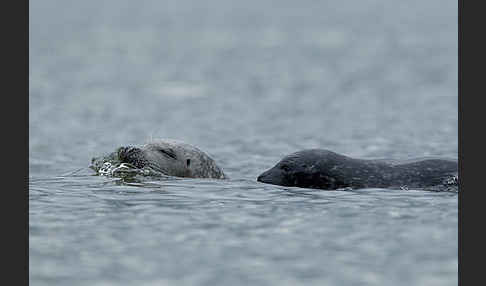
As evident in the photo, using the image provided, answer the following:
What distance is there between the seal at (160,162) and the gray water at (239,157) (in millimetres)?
490

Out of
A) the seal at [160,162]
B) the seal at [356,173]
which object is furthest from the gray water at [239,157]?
the seal at [160,162]

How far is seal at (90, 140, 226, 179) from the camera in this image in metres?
15.8

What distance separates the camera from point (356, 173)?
14.9 metres

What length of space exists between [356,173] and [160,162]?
2896 mm

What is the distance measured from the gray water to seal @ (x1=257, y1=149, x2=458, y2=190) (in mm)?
363

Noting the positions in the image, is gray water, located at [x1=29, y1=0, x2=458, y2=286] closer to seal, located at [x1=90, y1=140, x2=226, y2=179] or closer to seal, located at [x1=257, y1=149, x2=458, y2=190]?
seal, located at [x1=257, y1=149, x2=458, y2=190]

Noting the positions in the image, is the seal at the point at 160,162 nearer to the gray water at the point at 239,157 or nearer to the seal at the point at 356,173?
the gray water at the point at 239,157

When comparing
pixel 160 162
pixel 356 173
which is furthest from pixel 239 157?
pixel 356 173

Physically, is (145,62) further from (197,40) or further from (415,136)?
(415,136)

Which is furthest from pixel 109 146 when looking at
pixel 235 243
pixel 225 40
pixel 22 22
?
pixel 225 40

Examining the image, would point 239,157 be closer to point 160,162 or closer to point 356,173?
point 160,162

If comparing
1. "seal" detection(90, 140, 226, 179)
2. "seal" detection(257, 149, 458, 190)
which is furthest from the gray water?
"seal" detection(90, 140, 226, 179)

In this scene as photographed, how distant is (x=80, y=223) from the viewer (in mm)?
12148

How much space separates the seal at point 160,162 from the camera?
15750mm
